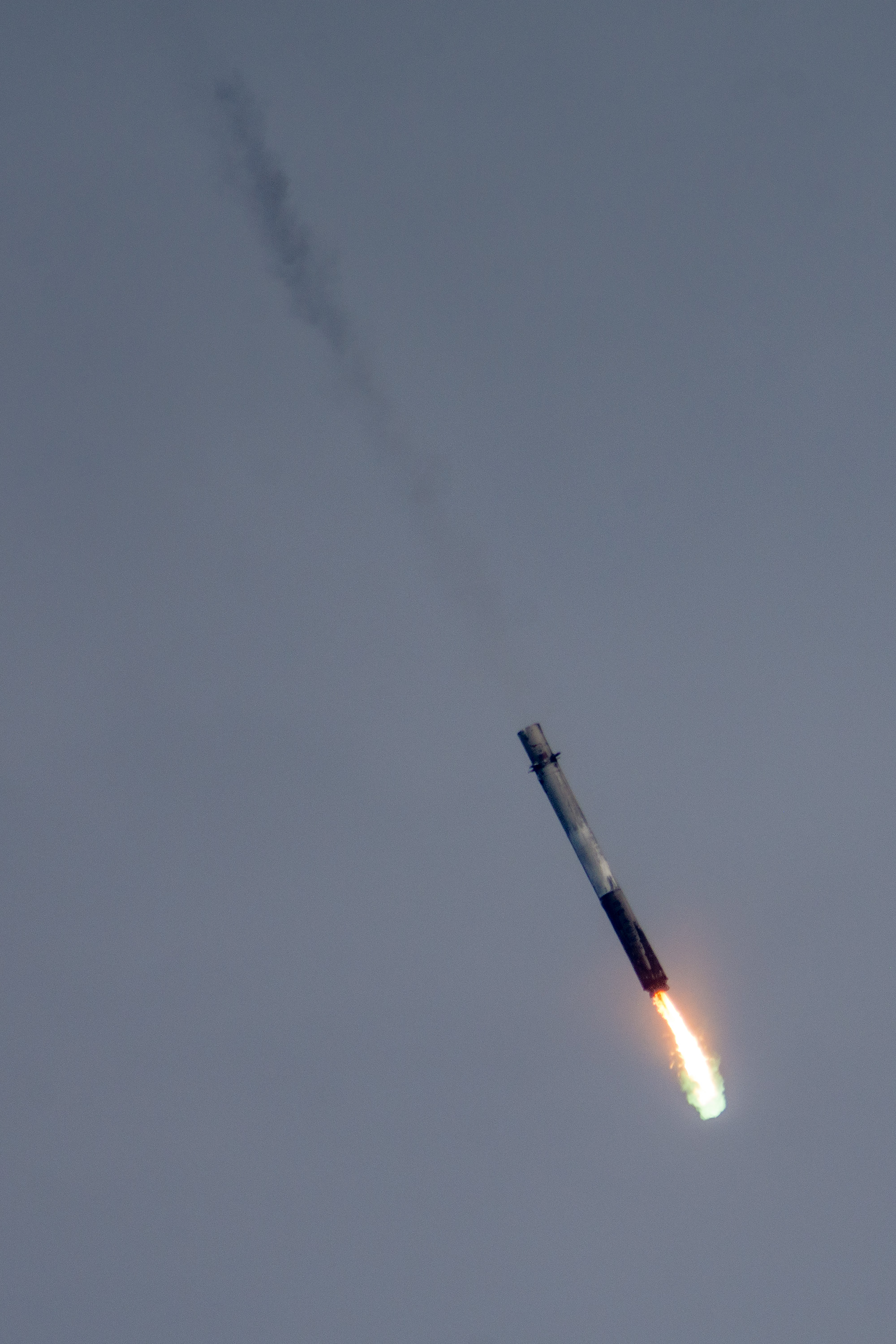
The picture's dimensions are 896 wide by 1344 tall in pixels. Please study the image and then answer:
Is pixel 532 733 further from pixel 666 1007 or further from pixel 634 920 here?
pixel 666 1007

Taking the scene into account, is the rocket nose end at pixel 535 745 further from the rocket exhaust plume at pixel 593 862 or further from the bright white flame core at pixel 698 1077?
the bright white flame core at pixel 698 1077

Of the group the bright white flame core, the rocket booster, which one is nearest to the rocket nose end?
the rocket booster

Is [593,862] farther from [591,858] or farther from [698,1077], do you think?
[698,1077]

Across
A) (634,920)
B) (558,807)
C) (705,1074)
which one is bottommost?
(705,1074)

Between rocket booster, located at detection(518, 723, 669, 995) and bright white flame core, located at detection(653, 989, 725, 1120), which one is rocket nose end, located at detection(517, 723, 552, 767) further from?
bright white flame core, located at detection(653, 989, 725, 1120)

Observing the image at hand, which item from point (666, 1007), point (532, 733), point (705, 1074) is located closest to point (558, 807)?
point (532, 733)

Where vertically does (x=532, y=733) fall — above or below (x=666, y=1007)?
above

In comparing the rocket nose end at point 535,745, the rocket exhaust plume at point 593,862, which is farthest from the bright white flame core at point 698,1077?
the rocket nose end at point 535,745
